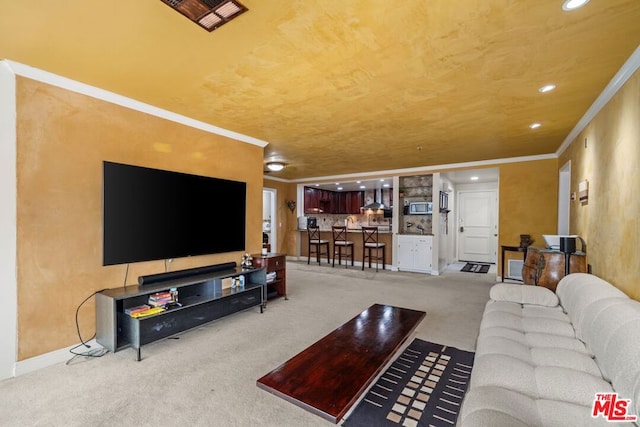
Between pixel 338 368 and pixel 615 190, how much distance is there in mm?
2824

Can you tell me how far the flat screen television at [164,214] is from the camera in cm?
271

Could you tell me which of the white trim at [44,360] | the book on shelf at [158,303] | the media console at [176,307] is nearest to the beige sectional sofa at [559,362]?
the media console at [176,307]

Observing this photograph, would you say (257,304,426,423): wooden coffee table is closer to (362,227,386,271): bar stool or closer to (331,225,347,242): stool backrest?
(362,227,386,271): bar stool

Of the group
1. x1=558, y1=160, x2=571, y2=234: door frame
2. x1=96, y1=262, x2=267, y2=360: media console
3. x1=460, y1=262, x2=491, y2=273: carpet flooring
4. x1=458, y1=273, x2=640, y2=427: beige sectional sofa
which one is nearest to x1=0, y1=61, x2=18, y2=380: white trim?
x1=96, y1=262, x2=267, y2=360: media console

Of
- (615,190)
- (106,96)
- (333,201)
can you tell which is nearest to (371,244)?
(333,201)

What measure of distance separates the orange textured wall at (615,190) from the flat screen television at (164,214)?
385 centimetres

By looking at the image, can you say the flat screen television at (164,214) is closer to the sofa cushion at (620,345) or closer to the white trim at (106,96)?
the white trim at (106,96)

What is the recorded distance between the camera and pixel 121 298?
2498 millimetres

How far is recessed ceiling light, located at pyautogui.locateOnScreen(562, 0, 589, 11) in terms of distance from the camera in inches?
60.5

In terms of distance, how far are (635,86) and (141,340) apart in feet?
14.5

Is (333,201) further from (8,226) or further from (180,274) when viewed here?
(8,226)

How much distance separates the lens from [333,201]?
397 inches

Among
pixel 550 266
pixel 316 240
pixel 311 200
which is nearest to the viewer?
pixel 550 266

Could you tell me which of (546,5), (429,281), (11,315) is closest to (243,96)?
(546,5)
